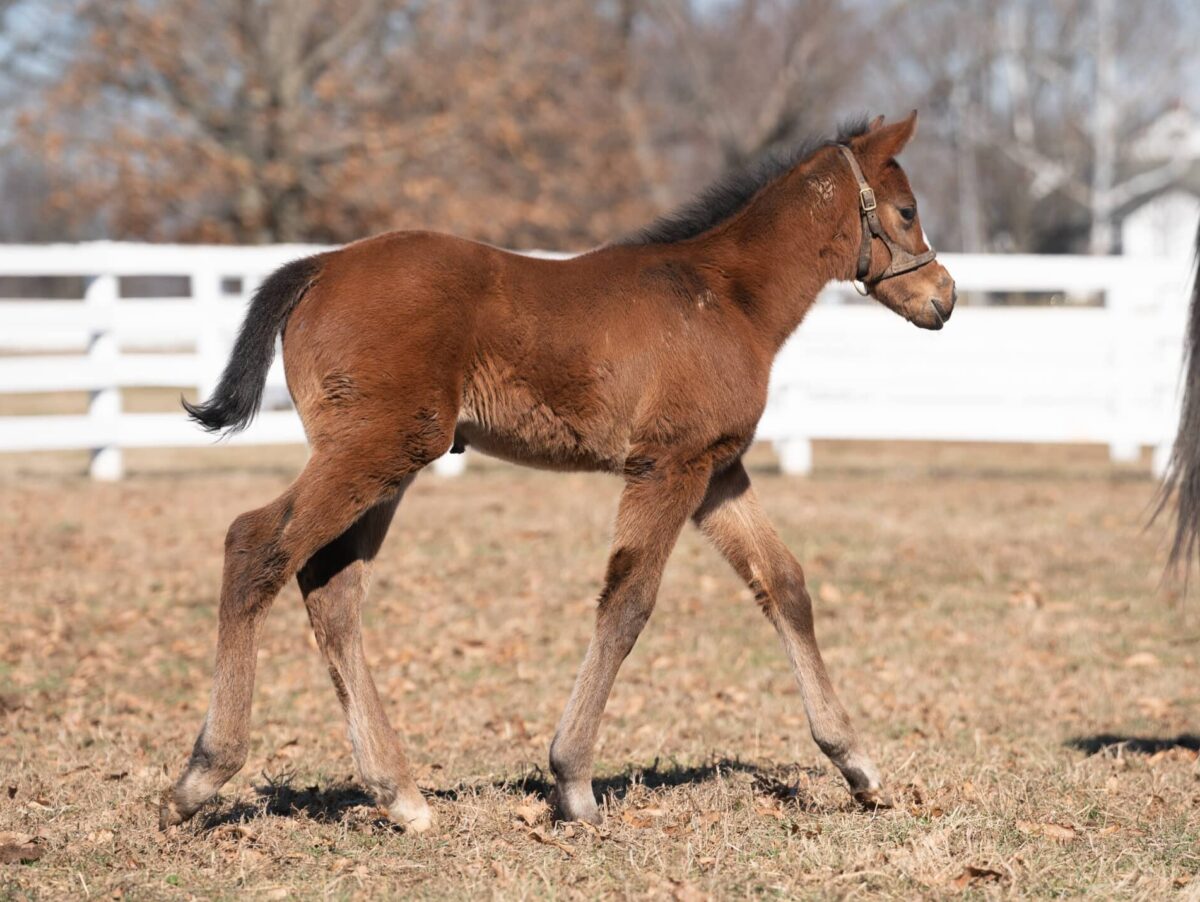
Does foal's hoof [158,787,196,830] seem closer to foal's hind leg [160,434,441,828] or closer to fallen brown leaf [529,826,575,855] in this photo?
foal's hind leg [160,434,441,828]

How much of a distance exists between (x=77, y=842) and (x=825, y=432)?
32.0ft

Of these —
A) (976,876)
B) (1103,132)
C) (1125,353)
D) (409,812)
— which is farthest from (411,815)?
(1103,132)

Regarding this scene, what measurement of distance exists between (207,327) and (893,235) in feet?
30.1

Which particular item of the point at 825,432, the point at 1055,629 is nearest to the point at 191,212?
the point at 825,432

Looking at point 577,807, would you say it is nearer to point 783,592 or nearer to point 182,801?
point 783,592

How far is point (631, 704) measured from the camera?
21.9 ft

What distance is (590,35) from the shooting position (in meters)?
29.8

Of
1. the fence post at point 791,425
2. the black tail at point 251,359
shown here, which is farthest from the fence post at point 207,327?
the black tail at point 251,359

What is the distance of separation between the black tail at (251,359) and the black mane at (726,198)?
1198mm

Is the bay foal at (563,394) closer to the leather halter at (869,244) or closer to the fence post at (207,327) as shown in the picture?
the leather halter at (869,244)

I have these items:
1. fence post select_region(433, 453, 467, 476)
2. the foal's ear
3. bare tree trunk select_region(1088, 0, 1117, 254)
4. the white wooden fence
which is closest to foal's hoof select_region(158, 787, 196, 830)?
the foal's ear

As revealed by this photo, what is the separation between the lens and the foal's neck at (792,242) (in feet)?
15.4

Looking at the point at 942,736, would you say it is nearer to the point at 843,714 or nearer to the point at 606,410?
the point at 843,714

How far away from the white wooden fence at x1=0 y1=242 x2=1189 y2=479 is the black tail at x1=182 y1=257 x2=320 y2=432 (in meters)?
8.35
